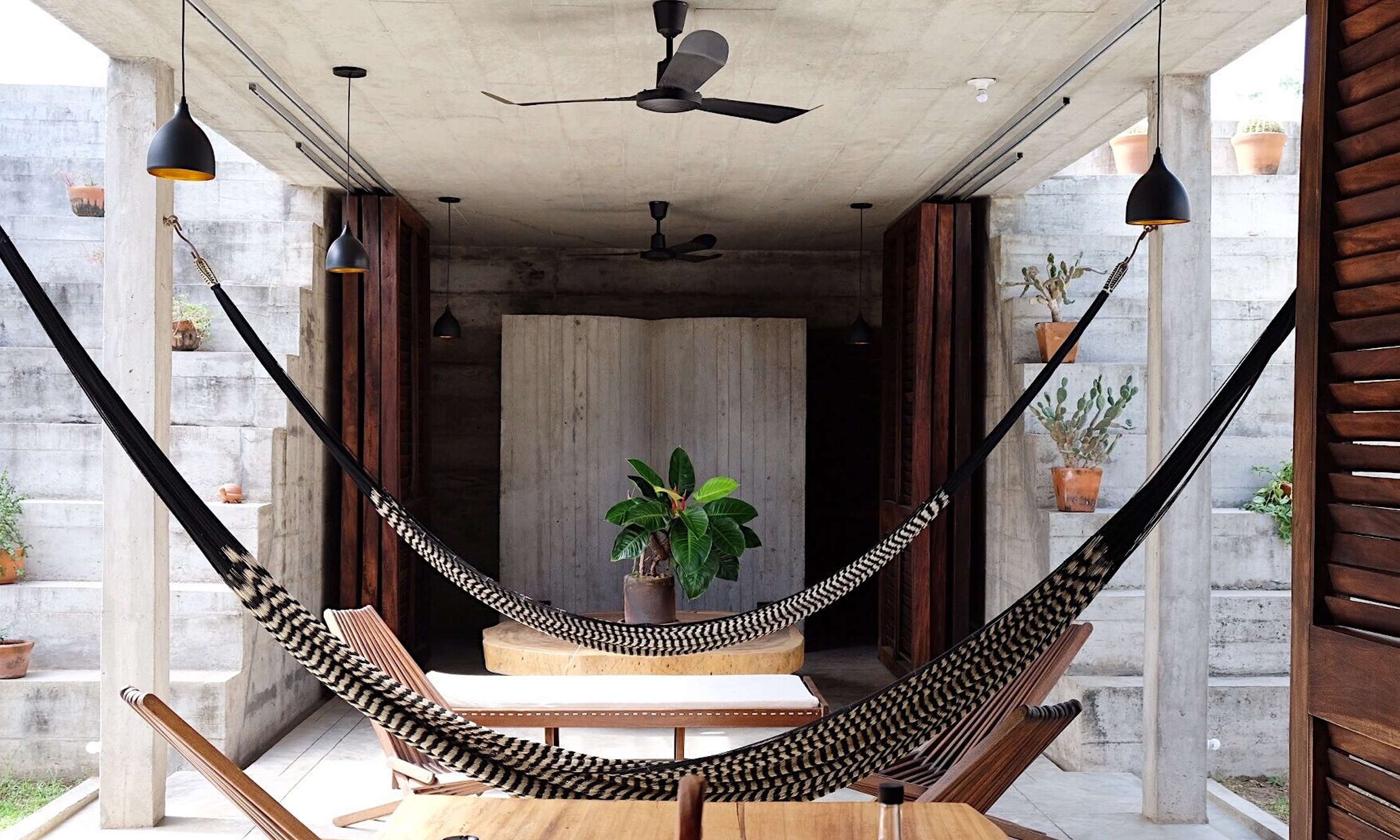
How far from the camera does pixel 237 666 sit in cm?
486

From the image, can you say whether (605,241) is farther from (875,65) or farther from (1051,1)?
(1051,1)

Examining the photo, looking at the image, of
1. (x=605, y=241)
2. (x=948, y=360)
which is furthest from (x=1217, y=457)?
(x=605, y=241)

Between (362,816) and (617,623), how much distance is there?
3.55 ft

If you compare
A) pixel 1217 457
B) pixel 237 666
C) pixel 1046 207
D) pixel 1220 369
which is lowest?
pixel 237 666

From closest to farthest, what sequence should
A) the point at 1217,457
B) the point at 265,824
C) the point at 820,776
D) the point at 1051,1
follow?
the point at 265,824 < the point at 820,776 < the point at 1051,1 < the point at 1217,457

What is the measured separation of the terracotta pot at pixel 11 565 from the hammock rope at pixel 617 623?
5.88 ft

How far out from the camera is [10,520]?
5.22 metres

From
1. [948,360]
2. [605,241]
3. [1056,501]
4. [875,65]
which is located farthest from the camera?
[605,241]

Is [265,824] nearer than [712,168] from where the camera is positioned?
Yes

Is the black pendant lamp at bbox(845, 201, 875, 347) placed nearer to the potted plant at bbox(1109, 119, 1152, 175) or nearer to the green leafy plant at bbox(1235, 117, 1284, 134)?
the potted plant at bbox(1109, 119, 1152, 175)

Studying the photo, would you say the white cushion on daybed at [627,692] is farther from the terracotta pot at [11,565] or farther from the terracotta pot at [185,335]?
the terracotta pot at [185,335]

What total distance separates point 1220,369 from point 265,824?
5.39 meters

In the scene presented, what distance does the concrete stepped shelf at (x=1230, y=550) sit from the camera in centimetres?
521

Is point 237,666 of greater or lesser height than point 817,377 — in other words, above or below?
below
